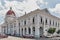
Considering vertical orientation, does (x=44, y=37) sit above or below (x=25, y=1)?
below

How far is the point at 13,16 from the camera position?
1188 centimetres

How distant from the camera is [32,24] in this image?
11742mm

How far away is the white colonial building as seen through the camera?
11.7 metres

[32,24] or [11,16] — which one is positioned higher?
[11,16]

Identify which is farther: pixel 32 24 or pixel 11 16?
pixel 11 16

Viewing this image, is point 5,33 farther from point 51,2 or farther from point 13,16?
point 51,2

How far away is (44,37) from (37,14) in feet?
1.67

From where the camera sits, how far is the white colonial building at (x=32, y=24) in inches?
461

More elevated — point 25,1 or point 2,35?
point 25,1

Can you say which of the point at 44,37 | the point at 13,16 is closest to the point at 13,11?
the point at 13,16

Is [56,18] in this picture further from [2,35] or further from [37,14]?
[2,35]

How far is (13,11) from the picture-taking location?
11.8 meters

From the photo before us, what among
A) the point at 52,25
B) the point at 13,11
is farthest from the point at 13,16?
the point at 52,25

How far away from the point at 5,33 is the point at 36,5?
879 mm
